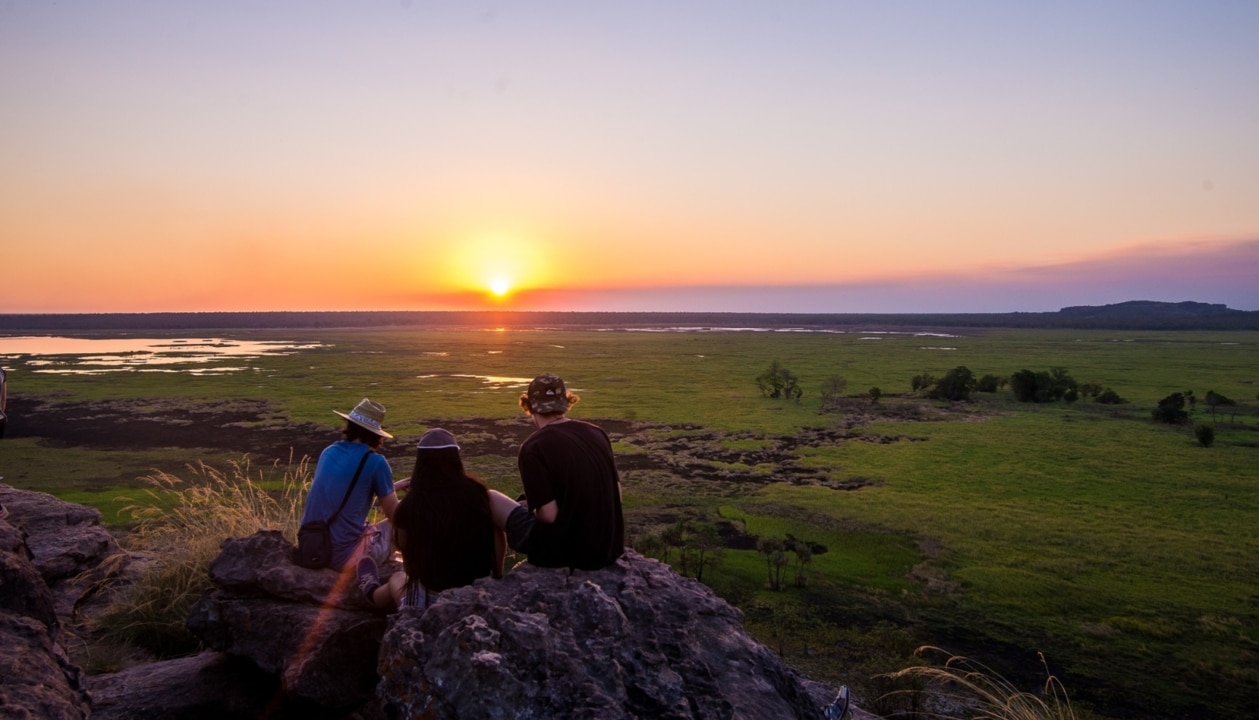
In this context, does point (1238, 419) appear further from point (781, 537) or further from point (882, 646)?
point (882, 646)

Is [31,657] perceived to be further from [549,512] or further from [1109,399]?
[1109,399]

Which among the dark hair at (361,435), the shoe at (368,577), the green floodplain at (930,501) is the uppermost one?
the dark hair at (361,435)

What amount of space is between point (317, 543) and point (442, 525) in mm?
1503

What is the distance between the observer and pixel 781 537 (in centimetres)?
1666

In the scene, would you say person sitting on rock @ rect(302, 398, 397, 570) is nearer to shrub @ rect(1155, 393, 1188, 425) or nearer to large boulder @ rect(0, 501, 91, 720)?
large boulder @ rect(0, 501, 91, 720)

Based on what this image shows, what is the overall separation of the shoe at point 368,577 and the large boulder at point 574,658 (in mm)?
1437

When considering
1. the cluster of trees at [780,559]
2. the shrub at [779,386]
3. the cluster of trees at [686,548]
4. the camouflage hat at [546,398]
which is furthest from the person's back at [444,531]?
the shrub at [779,386]

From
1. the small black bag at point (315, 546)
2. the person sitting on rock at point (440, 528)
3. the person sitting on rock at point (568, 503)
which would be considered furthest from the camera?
the small black bag at point (315, 546)

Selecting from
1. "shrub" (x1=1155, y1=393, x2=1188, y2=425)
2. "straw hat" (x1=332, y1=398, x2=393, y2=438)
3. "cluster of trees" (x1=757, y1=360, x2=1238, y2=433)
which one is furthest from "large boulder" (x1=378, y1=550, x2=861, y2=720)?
"shrub" (x1=1155, y1=393, x2=1188, y2=425)

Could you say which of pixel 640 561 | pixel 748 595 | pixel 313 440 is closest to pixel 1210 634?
pixel 748 595

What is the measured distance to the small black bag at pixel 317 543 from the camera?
5.67m

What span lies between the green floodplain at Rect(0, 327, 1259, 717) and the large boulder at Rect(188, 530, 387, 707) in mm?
6892

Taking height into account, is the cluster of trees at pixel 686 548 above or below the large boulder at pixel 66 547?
below

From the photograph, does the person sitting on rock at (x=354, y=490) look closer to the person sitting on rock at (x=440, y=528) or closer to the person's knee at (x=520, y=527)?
the person sitting on rock at (x=440, y=528)
